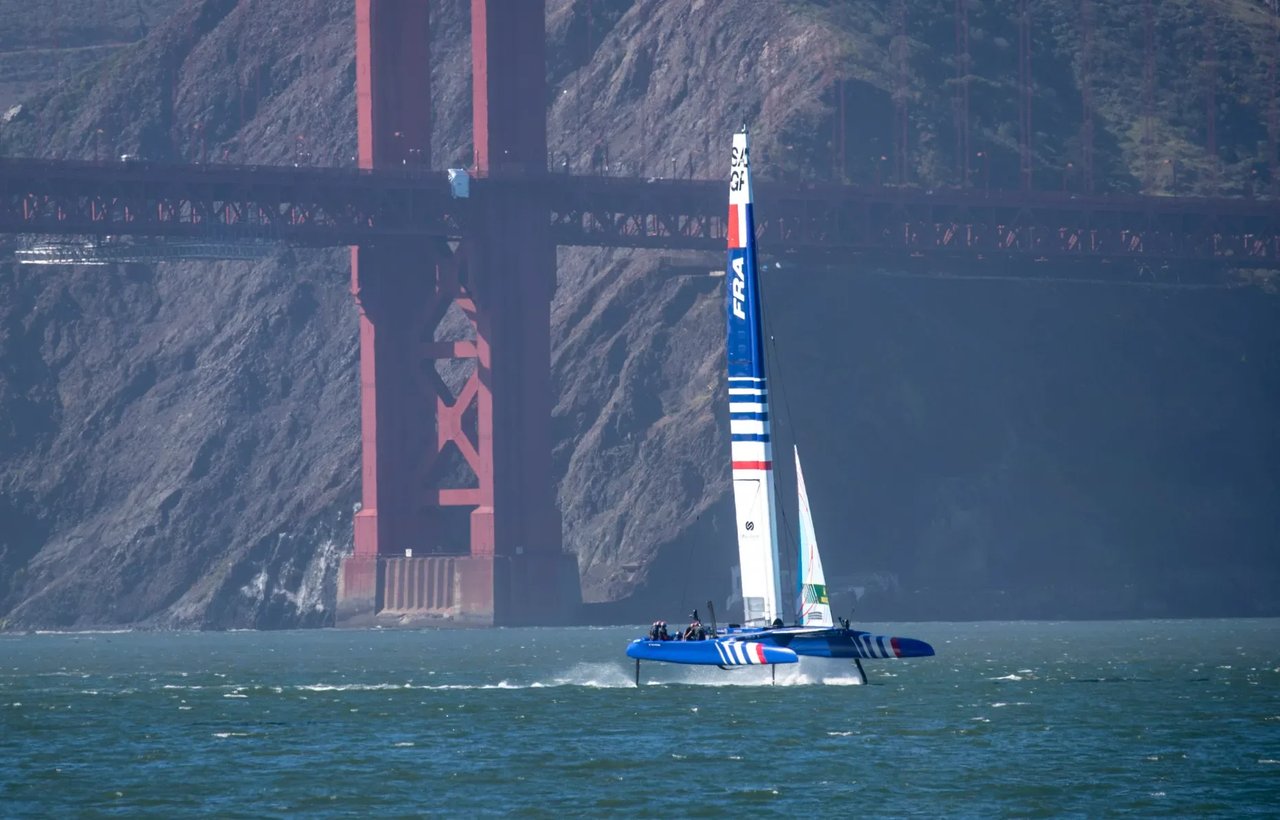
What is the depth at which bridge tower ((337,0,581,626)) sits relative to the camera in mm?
142750

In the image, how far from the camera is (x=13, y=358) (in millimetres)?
189500

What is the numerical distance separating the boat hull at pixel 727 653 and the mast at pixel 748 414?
1623 millimetres

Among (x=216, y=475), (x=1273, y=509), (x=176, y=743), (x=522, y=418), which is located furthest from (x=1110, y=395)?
(x=176, y=743)

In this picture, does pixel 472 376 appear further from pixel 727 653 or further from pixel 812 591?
pixel 727 653

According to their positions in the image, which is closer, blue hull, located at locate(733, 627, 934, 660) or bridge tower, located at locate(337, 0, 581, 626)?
blue hull, located at locate(733, 627, 934, 660)

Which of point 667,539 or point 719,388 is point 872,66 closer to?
point 719,388

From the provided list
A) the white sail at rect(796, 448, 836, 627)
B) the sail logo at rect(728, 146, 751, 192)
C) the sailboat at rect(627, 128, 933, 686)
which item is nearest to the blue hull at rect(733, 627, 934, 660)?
the sailboat at rect(627, 128, 933, 686)

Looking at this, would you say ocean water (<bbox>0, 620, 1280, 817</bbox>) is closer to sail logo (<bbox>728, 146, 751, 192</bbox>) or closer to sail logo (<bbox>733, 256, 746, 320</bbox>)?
sail logo (<bbox>733, 256, 746, 320</bbox>)

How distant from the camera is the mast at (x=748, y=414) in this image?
7169cm

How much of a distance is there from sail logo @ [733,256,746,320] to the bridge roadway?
69619mm

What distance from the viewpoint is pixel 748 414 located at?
72812mm

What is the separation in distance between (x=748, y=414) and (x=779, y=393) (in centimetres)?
8322

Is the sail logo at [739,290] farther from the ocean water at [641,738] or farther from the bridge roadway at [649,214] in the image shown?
the bridge roadway at [649,214]

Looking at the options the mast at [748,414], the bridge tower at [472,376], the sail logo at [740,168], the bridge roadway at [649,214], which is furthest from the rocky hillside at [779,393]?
the sail logo at [740,168]
